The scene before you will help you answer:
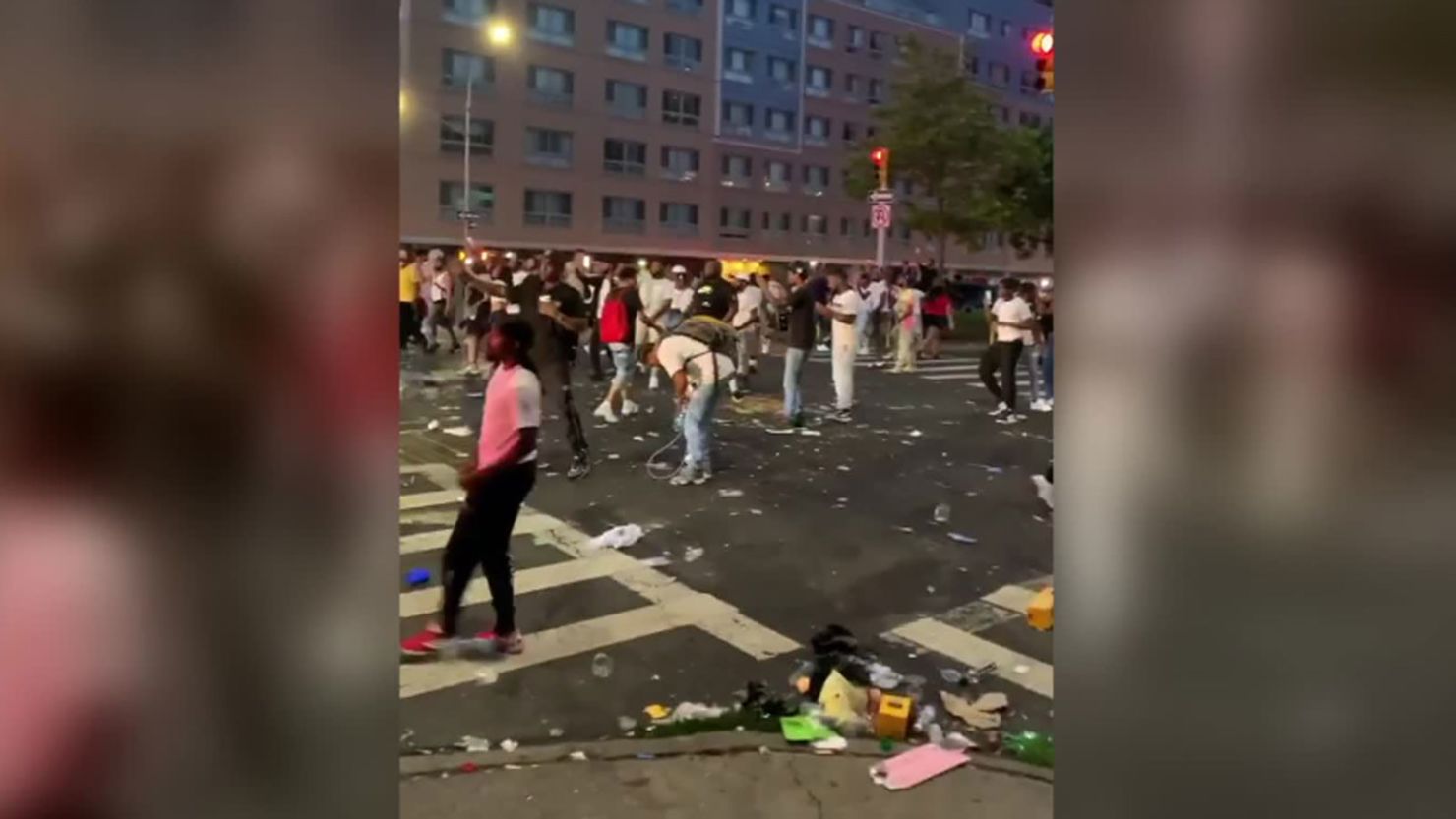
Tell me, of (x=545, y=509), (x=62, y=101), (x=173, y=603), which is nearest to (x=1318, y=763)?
(x=173, y=603)

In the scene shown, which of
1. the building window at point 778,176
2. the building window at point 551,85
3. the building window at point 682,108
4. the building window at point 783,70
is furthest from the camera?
the building window at point 778,176

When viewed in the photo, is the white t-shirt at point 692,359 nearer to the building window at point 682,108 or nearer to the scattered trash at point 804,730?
the scattered trash at point 804,730

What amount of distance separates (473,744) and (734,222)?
43510 mm

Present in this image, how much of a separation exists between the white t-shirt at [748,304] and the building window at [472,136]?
63.6 feet

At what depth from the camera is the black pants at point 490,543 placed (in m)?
4.69

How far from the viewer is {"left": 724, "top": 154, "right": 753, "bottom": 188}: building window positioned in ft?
152

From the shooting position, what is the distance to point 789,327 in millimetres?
11633

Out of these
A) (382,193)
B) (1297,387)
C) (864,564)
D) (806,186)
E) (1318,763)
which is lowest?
(864,564)

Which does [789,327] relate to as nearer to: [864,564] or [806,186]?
[864,564]

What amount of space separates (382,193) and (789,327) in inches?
402

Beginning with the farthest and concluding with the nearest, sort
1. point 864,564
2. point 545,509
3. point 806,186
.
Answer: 1. point 806,186
2. point 545,509
3. point 864,564

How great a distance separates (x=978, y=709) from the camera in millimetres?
4492

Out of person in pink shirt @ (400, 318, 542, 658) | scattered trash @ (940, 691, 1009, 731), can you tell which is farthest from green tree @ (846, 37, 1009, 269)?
person in pink shirt @ (400, 318, 542, 658)

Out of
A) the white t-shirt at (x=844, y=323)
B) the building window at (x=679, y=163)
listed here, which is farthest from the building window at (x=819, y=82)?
the white t-shirt at (x=844, y=323)
